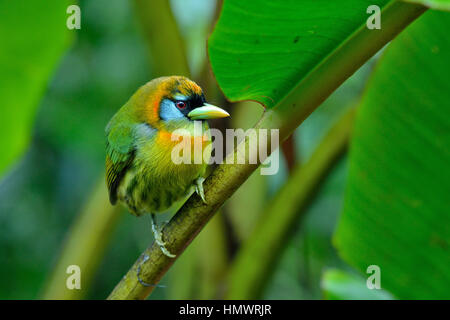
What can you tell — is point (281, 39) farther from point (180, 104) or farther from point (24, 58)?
point (24, 58)

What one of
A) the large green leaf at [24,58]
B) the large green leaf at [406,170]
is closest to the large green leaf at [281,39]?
the large green leaf at [406,170]

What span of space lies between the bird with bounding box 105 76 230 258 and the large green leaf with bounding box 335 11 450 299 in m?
0.38

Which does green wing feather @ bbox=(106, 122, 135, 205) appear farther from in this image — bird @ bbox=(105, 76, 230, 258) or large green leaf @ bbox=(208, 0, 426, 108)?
large green leaf @ bbox=(208, 0, 426, 108)

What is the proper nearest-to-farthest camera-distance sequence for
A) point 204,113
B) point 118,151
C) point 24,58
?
point 204,113 → point 118,151 → point 24,58

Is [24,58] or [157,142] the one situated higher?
[24,58]

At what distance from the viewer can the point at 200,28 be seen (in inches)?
102

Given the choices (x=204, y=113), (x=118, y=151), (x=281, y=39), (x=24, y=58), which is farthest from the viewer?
(x=24, y=58)

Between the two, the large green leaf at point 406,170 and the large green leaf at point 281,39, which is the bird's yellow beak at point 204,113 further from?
the large green leaf at point 406,170

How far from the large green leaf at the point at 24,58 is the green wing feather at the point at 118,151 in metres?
0.42

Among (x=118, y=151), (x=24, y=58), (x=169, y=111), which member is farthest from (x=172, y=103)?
(x=24, y=58)

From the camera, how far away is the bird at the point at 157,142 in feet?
3.63

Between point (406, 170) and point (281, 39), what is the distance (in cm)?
49

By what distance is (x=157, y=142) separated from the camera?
114 cm

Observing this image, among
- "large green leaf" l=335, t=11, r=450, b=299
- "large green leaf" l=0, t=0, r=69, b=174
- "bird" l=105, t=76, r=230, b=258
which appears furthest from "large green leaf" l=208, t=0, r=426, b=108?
"large green leaf" l=0, t=0, r=69, b=174
